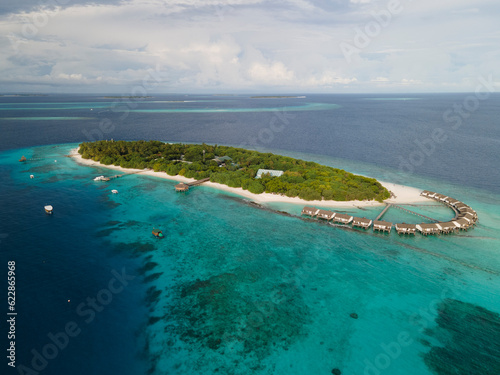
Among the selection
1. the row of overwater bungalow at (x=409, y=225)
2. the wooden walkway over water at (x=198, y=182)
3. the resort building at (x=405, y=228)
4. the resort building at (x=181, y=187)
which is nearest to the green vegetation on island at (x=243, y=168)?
the wooden walkway over water at (x=198, y=182)

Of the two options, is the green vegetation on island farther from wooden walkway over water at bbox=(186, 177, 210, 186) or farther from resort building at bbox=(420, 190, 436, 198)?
resort building at bbox=(420, 190, 436, 198)

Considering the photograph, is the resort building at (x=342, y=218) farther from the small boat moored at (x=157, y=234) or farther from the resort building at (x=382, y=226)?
the small boat moored at (x=157, y=234)

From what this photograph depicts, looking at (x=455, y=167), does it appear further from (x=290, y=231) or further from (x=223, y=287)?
(x=223, y=287)

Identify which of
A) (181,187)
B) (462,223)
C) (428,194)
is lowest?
(181,187)

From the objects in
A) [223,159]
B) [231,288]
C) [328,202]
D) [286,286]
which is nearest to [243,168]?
[223,159]

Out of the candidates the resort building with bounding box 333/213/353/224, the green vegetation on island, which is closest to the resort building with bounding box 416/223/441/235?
the resort building with bounding box 333/213/353/224

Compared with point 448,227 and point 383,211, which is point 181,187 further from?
point 448,227
